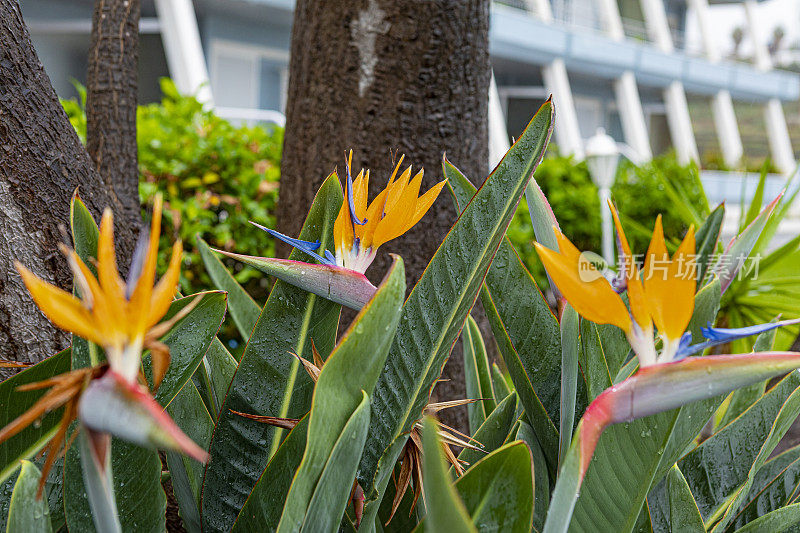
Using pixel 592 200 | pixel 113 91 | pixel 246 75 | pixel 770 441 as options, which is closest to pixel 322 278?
pixel 770 441

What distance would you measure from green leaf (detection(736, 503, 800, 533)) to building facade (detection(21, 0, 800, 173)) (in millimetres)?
3176

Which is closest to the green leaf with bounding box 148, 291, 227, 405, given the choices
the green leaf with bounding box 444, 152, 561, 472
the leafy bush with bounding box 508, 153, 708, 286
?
the green leaf with bounding box 444, 152, 561, 472

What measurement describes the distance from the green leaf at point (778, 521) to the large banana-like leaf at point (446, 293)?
0.38 metres

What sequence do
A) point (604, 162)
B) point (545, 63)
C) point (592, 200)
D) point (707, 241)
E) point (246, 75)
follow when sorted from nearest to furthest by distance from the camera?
1. point (707, 241)
2. point (604, 162)
3. point (592, 200)
4. point (246, 75)
5. point (545, 63)

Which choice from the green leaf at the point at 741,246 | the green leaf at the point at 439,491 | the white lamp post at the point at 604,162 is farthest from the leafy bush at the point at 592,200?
the green leaf at the point at 439,491

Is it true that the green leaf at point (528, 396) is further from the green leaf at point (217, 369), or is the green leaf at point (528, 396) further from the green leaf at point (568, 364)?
the green leaf at point (217, 369)

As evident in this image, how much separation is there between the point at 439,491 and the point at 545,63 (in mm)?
11447

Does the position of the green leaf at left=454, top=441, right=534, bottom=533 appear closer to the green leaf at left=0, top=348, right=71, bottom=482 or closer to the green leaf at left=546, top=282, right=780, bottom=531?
the green leaf at left=546, top=282, right=780, bottom=531

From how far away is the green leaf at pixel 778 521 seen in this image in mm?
705

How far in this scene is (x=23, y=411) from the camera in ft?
2.10

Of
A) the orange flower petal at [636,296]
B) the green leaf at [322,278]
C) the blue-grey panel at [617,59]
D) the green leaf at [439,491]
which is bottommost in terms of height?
the green leaf at [439,491]

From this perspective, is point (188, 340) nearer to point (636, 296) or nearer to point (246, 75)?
point (636, 296)

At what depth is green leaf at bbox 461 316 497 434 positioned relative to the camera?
97cm

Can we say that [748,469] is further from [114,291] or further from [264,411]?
[114,291]
